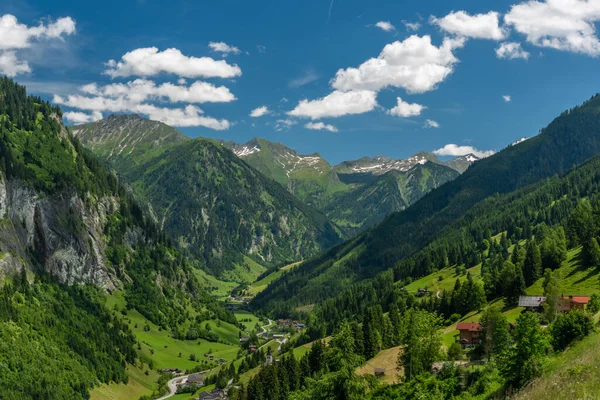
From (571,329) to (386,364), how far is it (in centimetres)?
6059

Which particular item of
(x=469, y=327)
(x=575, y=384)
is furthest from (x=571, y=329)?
(x=469, y=327)

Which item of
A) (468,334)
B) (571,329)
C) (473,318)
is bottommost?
(473,318)

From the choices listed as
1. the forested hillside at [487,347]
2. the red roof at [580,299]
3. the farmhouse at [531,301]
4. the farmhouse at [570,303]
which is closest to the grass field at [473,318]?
the forested hillside at [487,347]

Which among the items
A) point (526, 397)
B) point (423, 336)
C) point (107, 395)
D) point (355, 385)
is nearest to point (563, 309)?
point (423, 336)

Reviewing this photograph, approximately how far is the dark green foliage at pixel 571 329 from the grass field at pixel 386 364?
138ft

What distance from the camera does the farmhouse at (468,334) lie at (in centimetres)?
12114

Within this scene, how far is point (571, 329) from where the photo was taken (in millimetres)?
71438

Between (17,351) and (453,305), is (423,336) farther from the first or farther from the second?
(17,351)

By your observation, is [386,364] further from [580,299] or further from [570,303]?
[580,299]

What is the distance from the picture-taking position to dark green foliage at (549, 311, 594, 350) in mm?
70537

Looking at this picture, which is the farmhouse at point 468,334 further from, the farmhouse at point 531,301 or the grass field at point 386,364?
the grass field at point 386,364

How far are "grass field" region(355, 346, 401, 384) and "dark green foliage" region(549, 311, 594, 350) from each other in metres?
42.2

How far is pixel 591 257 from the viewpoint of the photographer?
476ft

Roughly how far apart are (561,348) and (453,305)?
93165 mm
